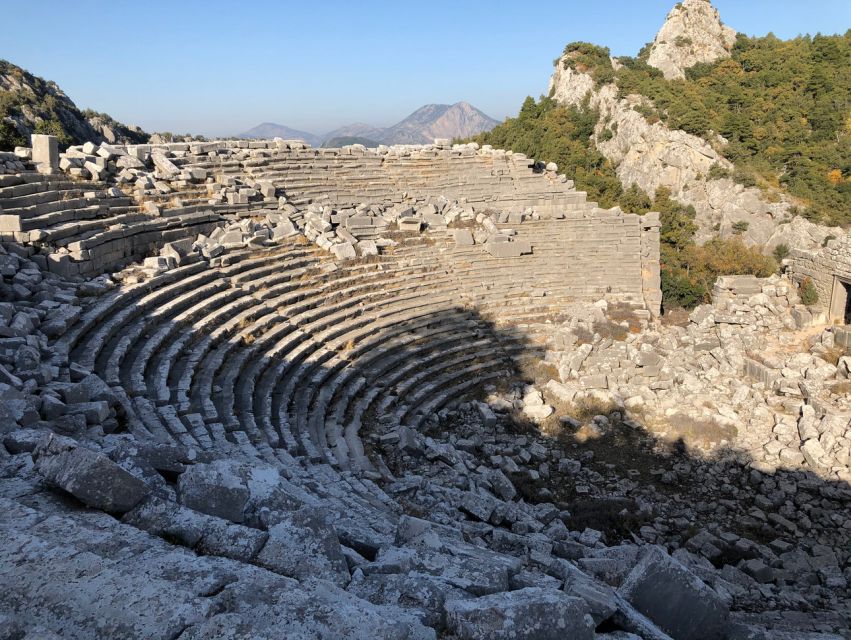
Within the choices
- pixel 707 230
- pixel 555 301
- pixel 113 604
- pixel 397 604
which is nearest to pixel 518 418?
pixel 555 301

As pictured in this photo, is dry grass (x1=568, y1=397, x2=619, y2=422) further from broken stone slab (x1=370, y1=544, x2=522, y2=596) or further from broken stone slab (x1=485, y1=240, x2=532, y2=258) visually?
broken stone slab (x1=370, y1=544, x2=522, y2=596)

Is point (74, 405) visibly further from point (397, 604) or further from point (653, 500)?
point (653, 500)

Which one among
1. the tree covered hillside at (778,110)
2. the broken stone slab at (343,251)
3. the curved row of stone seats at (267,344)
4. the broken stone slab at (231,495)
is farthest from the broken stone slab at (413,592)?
the tree covered hillside at (778,110)

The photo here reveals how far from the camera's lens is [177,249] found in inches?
472

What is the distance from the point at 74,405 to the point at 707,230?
2995 centimetres

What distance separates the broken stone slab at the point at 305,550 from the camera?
349 cm

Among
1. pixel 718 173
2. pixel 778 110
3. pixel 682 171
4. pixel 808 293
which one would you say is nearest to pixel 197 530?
pixel 808 293

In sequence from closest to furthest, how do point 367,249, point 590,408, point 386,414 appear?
point 386,414 < point 590,408 < point 367,249

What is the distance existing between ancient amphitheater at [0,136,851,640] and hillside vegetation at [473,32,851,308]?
11952mm

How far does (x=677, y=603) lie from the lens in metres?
4.25

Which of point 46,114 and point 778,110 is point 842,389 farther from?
point 46,114

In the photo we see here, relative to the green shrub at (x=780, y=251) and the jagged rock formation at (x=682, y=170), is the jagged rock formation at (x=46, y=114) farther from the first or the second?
the green shrub at (x=780, y=251)

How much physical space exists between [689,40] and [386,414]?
123ft

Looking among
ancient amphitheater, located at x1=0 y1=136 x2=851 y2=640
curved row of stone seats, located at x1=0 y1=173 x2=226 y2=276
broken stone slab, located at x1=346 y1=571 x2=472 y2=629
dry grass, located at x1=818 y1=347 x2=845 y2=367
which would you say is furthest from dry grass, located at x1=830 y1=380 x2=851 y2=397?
curved row of stone seats, located at x1=0 y1=173 x2=226 y2=276
